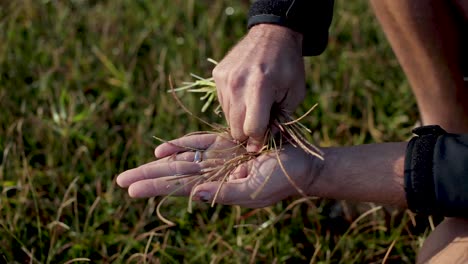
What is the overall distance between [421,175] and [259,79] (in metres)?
0.37

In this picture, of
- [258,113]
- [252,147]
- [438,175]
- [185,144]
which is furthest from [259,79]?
[438,175]

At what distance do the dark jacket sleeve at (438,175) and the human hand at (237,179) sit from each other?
9.1 inches

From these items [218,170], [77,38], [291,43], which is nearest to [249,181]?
[218,170]

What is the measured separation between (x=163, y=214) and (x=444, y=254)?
707mm

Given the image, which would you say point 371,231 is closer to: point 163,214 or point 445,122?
point 445,122

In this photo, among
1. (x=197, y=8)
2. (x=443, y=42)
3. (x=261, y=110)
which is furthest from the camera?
(x=197, y=8)

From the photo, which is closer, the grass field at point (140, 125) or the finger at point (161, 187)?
the finger at point (161, 187)

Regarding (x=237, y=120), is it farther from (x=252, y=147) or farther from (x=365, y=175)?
(x=365, y=175)

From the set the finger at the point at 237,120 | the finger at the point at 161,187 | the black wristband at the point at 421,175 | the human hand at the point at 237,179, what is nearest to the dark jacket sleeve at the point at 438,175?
the black wristband at the point at 421,175

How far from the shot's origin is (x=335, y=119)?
2359 mm

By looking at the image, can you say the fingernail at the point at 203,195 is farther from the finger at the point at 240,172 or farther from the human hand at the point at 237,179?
the finger at the point at 240,172

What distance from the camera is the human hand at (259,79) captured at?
1.62 metres

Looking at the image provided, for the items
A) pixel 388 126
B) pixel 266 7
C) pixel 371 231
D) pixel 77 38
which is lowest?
pixel 371 231

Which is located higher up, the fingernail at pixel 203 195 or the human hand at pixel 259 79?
the human hand at pixel 259 79
